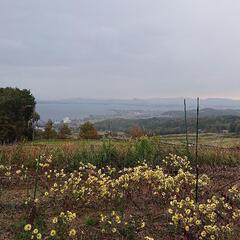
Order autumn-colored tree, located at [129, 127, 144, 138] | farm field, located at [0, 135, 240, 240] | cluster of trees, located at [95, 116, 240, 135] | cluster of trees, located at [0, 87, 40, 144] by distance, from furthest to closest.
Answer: cluster of trees, located at [0, 87, 40, 144]
cluster of trees, located at [95, 116, 240, 135]
autumn-colored tree, located at [129, 127, 144, 138]
farm field, located at [0, 135, 240, 240]

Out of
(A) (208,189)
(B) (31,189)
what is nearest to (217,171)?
(A) (208,189)

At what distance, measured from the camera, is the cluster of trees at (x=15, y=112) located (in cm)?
2911

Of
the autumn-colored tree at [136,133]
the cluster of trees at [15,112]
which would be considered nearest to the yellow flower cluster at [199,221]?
the autumn-colored tree at [136,133]

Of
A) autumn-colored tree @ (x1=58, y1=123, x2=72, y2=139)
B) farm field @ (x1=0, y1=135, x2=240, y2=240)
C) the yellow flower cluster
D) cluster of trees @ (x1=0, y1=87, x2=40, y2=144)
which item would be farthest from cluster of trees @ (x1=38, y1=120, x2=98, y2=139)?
the yellow flower cluster

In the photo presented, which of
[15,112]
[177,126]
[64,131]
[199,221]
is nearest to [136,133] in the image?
[199,221]

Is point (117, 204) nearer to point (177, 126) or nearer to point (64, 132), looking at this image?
point (177, 126)

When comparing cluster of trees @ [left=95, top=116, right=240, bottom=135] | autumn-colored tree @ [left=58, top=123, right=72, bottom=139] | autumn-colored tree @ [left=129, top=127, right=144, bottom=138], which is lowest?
autumn-colored tree @ [left=58, top=123, right=72, bottom=139]

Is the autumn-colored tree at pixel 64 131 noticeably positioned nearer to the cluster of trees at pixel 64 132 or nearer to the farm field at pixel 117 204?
the cluster of trees at pixel 64 132

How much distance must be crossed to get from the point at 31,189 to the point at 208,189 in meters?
2.84

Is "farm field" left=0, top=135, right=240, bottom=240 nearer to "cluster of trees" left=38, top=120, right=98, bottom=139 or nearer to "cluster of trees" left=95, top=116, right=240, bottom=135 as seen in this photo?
"cluster of trees" left=95, top=116, right=240, bottom=135

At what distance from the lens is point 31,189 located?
7.25 metres

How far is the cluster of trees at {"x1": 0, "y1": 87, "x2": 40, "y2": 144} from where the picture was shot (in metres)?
29.1

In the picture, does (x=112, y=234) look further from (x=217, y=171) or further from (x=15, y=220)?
(x=217, y=171)

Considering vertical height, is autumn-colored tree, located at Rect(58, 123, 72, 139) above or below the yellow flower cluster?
below
